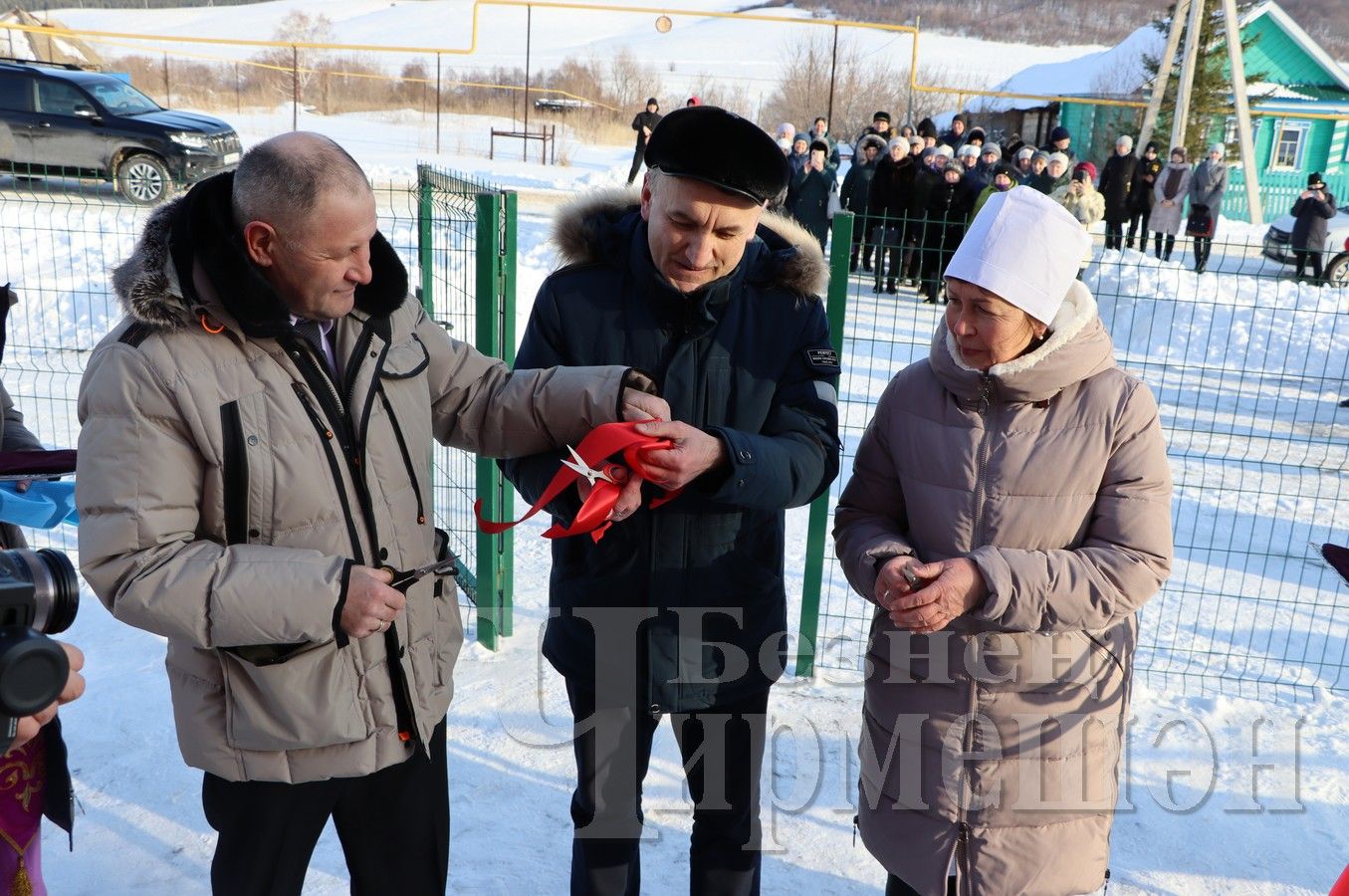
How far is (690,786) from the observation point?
2746 mm

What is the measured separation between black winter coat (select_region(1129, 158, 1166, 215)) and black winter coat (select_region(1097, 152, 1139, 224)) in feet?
0.26

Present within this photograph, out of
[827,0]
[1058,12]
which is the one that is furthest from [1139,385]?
[1058,12]

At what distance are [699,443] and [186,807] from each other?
241cm

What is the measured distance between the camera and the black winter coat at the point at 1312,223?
1499cm

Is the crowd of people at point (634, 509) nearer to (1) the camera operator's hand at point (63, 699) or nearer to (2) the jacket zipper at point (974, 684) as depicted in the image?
(2) the jacket zipper at point (974, 684)

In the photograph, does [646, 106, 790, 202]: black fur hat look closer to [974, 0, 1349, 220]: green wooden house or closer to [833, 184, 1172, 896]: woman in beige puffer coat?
[833, 184, 1172, 896]: woman in beige puffer coat

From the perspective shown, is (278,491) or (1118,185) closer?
(278,491)

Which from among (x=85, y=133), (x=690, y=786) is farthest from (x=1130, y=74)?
(x=690, y=786)

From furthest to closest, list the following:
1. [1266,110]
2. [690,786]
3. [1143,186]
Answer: [1266,110] < [1143,186] < [690,786]

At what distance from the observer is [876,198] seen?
1402 centimetres

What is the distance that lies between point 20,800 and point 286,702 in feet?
3.01

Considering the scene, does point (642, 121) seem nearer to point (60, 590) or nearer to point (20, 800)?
point (20, 800)

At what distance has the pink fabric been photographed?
2.41 m

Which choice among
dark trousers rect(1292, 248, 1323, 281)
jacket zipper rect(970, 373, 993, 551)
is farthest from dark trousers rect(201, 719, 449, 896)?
dark trousers rect(1292, 248, 1323, 281)
